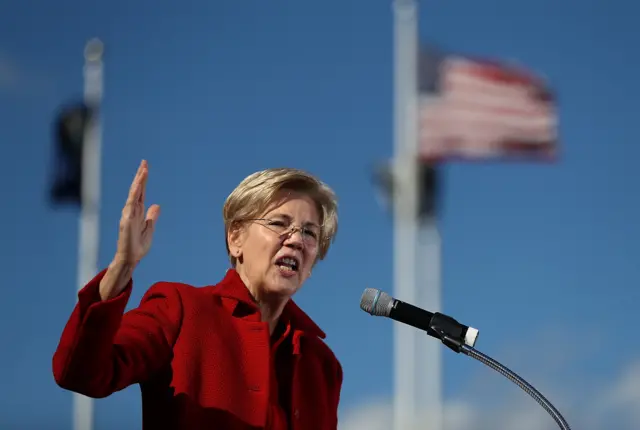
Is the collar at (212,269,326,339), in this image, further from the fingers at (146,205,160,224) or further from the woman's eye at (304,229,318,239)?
the fingers at (146,205,160,224)

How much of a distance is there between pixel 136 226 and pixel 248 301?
652 mm

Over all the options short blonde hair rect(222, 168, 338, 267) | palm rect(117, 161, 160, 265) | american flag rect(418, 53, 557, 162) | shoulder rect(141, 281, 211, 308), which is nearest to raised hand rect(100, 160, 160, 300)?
palm rect(117, 161, 160, 265)

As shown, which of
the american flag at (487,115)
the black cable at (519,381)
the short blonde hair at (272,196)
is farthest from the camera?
the american flag at (487,115)

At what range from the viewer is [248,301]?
3.28 metres

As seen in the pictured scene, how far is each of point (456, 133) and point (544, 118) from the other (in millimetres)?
909

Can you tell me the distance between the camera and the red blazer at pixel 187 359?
2.70 metres

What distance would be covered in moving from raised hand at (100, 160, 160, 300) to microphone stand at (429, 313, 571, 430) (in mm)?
733

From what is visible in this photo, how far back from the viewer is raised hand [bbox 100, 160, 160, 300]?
8.75ft

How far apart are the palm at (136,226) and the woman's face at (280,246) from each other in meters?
0.55

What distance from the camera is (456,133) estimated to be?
12.8m

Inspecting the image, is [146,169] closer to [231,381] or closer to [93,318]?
[93,318]

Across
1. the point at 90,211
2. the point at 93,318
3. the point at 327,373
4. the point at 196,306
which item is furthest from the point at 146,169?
the point at 90,211

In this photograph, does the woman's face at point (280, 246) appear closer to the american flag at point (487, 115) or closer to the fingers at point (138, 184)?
the fingers at point (138, 184)

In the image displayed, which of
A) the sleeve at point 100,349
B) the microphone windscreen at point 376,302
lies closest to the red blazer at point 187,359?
the sleeve at point 100,349
